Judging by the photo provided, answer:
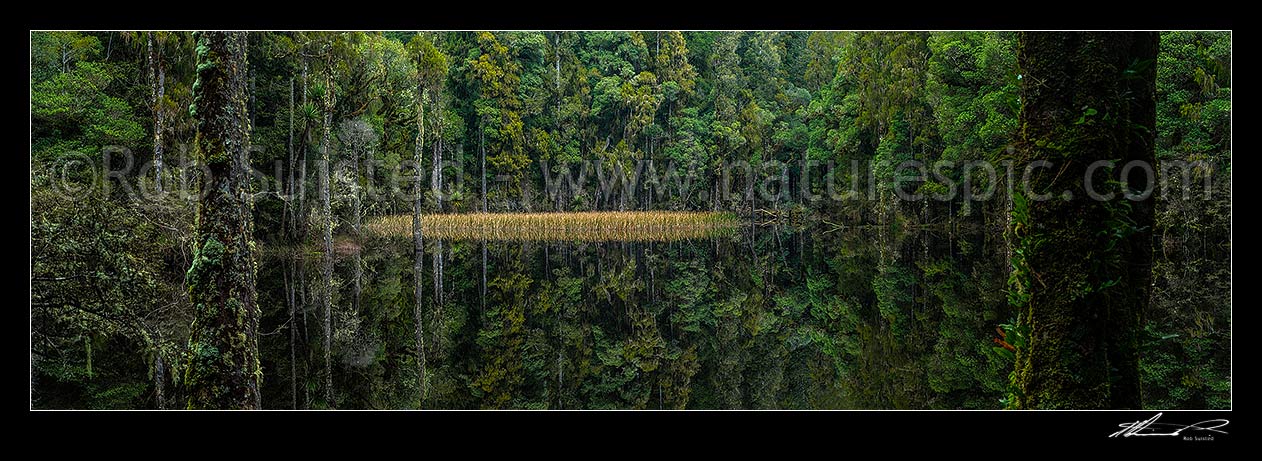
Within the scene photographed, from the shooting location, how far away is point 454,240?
26281 millimetres

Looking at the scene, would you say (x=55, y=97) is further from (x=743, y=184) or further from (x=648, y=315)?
(x=743, y=184)

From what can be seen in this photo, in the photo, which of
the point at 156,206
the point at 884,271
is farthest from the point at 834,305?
the point at 156,206

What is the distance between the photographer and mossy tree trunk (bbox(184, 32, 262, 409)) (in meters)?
4.88

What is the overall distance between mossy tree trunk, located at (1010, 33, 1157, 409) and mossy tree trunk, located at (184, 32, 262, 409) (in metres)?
4.66

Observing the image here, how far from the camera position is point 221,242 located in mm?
4930

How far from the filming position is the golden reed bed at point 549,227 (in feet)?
91.9

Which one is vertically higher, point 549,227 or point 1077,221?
point 549,227

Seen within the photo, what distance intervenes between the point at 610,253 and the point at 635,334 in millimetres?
10688

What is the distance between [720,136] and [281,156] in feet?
77.5

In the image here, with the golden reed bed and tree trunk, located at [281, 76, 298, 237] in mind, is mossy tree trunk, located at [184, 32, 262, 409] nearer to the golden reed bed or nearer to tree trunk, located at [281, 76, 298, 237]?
tree trunk, located at [281, 76, 298, 237]
